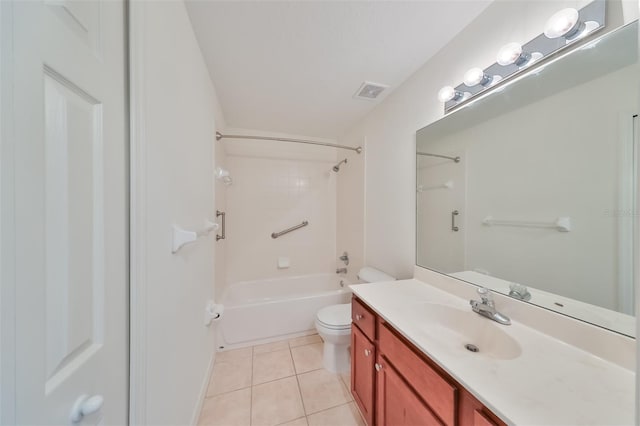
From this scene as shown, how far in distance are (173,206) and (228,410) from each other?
1393 mm

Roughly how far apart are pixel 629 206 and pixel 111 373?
169 centimetres

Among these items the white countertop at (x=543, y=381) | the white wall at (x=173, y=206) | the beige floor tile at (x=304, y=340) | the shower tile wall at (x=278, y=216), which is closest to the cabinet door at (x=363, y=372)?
the white countertop at (x=543, y=381)

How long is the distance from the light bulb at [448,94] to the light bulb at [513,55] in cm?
26

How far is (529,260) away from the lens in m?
0.93

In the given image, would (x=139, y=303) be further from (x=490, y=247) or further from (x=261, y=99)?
(x=261, y=99)

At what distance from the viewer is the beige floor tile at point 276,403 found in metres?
1.32

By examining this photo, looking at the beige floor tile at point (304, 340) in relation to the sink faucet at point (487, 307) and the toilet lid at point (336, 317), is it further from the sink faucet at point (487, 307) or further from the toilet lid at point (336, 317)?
the sink faucet at point (487, 307)

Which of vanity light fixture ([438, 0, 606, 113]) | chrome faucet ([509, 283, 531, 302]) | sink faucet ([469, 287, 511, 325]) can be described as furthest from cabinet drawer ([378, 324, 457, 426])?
vanity light fixture ([438, 0, 606, 113])

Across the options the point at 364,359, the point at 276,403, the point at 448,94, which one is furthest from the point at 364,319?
the point at 448,94

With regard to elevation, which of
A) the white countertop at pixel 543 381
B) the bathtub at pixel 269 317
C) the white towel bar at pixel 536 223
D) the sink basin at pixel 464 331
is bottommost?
the bathtub at pixel 269 317

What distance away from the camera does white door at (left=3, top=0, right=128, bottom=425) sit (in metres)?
0.36

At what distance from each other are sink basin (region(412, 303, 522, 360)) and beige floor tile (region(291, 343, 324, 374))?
1186 millimetres

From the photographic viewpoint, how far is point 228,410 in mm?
1375

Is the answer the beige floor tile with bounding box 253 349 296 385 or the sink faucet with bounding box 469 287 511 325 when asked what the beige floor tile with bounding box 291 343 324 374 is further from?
the sink faucet with bounding box 469 287 511 325
